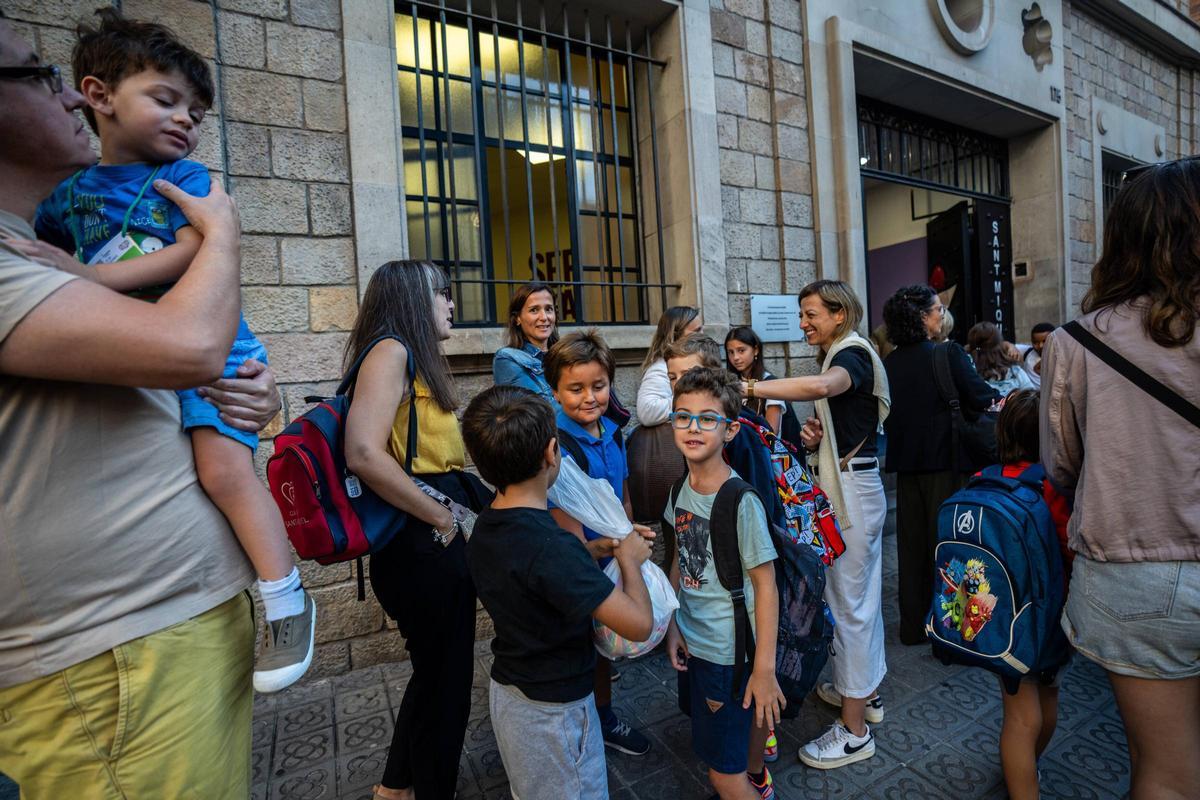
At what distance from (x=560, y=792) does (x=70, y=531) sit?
1346mm

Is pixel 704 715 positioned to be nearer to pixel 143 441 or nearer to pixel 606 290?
pixel 143 441

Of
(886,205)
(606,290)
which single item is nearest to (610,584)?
(606,290)

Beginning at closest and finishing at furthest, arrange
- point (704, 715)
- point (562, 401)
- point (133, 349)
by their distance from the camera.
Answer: point (133, 349) < point (704, 715) < point (562, 401)

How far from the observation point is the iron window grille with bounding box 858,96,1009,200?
6418mm

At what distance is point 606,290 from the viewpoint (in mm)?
5074

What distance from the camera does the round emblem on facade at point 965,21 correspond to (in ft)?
19.6

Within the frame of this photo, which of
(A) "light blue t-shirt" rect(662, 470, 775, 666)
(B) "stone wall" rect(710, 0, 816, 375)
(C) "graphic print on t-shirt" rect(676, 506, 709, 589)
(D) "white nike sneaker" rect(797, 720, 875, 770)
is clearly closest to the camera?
(A) "light blue t-shirt" rect(662, 470, 775, 666)

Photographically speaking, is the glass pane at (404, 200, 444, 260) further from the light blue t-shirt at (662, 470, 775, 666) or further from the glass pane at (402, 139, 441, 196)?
the light blue t-shirt at (662, 470, 775, 666)

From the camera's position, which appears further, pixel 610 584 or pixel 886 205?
pixel 886 205

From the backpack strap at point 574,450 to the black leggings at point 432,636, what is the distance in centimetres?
47

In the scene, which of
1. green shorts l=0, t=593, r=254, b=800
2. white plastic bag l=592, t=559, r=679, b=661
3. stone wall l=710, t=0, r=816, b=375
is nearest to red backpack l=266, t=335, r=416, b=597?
green shorts l=0, t=593, r=254, b=800

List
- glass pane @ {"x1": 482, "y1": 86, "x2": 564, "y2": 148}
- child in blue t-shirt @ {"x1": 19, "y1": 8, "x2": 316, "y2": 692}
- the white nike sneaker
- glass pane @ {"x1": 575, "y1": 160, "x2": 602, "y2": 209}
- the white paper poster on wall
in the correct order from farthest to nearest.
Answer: the white paper poster on wall → glass pane @ {"x1": 575, "y1": 160, "x2": 602, "y2": 209} → glass pane @ {"x1": 482, "y1": 86, "x2": 564, "y2": 148} → the white nike sneaker → child in blue t-shirt @ {"x1": 19, "y1": 8, "x2": 316, "y2": 692}

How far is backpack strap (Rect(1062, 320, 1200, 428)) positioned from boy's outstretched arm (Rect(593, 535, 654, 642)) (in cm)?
137

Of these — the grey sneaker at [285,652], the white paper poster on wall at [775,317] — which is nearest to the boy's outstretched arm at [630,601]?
the grey sneaker at [285,652]
